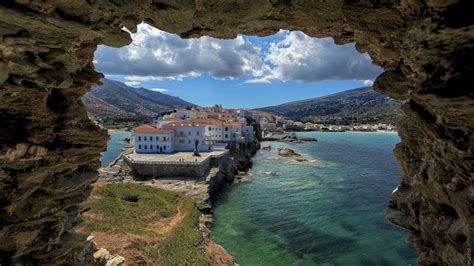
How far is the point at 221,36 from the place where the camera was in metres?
13.4

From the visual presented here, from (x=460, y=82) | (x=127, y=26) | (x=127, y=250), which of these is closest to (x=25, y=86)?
(x=127, y=26)

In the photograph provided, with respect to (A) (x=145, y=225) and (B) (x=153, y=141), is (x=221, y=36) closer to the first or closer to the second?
(A) (x=145, y=225)

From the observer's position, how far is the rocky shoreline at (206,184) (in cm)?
3288

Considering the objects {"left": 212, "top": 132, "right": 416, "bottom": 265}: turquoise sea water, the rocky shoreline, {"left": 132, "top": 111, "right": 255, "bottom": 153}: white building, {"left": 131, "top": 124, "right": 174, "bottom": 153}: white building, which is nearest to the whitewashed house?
{"left": 132, "top": 111, "right": 255, "bottom": 153}: white building

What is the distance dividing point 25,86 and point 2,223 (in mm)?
4676

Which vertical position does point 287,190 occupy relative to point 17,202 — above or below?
below

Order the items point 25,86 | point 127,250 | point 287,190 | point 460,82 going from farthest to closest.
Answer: point 287,190 < point 127,250 < point 25,86 < point 460,82

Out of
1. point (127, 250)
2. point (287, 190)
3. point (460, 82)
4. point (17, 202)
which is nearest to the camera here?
point (460, 82)

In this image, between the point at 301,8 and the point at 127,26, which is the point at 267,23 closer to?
the point at 301,8

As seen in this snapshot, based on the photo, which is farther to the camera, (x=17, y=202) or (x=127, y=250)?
(x=127, y=250)

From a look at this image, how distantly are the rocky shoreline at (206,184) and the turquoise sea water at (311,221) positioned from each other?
1769mm

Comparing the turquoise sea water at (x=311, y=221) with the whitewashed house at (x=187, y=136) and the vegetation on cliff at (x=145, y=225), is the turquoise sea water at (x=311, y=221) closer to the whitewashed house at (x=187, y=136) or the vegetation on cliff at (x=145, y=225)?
the vegetation on cliff at (x=145, y=225)

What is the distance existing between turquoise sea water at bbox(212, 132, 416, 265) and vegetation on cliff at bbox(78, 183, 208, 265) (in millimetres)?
4935

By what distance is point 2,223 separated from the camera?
11.6m
